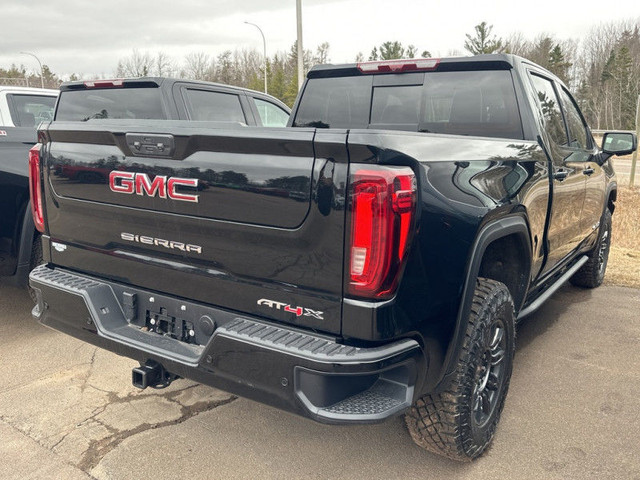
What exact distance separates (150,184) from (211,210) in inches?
13.1

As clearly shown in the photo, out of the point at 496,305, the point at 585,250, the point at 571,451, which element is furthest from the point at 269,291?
the point at 585,250

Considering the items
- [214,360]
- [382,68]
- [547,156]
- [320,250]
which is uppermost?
[382,68]

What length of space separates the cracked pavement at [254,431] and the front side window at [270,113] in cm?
369

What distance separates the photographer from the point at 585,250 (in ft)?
15.6

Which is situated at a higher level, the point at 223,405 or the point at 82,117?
the point at 82,117

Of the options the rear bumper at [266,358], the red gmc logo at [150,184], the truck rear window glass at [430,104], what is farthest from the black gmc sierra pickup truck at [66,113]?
the truck rear window glass at [430,104]

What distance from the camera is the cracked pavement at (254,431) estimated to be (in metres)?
2.52

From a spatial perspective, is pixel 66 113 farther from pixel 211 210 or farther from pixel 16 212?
pixel 211 210

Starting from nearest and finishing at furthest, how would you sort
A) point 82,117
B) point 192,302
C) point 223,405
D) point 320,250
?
point 320,250
point 192,302
point 223,405
point 82,117


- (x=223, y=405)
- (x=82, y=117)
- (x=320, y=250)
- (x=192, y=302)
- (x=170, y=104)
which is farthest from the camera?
(x=82, y=117)

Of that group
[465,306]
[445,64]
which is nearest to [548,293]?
[445,64]

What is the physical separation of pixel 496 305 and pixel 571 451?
0.84m

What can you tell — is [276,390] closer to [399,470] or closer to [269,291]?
[269,291]

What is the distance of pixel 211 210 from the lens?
215 cm
